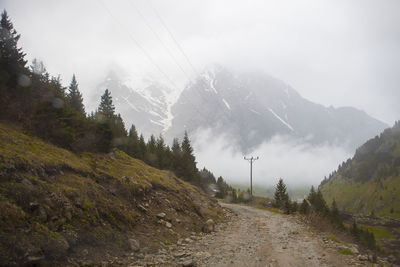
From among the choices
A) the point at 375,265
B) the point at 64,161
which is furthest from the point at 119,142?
the point at 375,265

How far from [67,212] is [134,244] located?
10.9ft

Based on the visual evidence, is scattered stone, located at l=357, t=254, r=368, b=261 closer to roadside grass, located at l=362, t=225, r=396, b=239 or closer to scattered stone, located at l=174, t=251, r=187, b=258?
scattered stone, located at l=174, t=251, r=187, b=258

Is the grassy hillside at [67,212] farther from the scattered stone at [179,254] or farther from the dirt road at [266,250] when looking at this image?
the dirt road at [266,250]

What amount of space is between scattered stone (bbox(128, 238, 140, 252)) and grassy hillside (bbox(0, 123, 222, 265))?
5 cm

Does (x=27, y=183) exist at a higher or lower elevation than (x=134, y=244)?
higher

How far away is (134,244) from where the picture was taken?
10.2 m

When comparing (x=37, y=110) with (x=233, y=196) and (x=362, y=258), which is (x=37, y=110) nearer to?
(x=362, y=258)

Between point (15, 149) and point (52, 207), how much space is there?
4.52m

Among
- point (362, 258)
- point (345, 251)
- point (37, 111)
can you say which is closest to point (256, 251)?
point (345, 251)

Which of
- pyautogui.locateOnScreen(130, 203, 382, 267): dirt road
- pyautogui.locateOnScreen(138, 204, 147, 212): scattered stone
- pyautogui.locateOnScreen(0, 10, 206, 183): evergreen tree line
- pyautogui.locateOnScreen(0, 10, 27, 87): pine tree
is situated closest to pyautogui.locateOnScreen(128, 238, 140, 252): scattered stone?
pyautogui.locateOnScreen(130, 203, 382, 267): dirt road

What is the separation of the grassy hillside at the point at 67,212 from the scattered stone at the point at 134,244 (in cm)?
5

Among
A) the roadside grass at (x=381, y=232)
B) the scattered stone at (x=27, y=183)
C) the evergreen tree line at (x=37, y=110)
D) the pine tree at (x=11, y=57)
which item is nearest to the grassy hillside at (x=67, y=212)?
the scattered stone at (x=27, y=183)

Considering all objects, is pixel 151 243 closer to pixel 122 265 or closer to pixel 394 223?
pixel 122 265

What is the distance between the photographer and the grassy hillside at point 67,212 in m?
7.18
